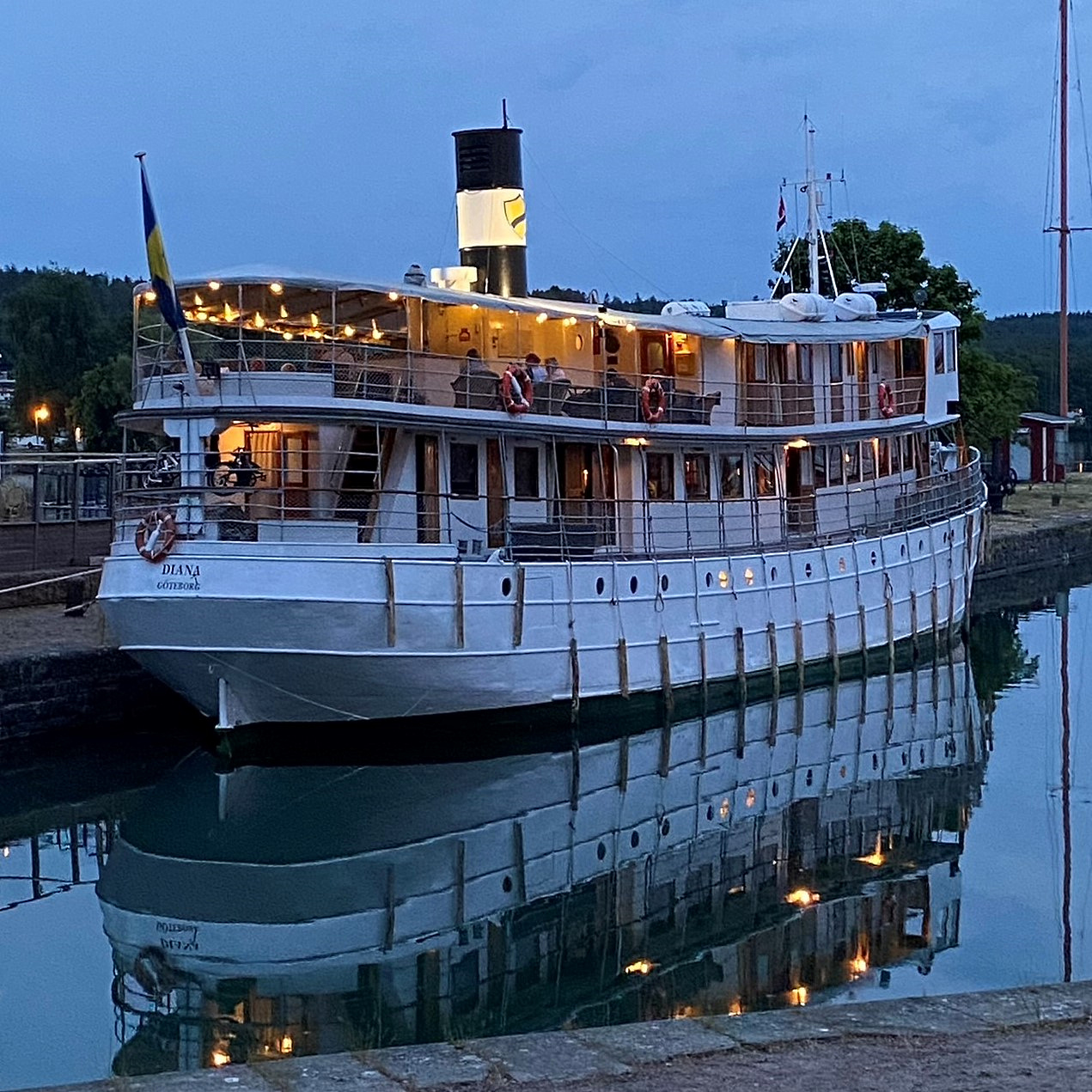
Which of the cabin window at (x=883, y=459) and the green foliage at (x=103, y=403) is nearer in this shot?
the cabin window at (x=883, y=459)

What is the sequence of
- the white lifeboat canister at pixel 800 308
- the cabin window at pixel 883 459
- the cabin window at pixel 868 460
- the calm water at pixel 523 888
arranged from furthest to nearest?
the cabin window at pixel 883 459 < the cabin window at pixel 868 460 < the white lifeboat canister at pixel 800 308 < the calm water at pixel 523 888

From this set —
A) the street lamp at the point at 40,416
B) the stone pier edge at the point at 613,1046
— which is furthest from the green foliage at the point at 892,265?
the stone pier edge at the point at 613,1046

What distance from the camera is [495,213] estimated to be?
29656 mm

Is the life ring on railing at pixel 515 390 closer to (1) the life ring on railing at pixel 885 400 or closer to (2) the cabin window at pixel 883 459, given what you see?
(1) the life ring on railing at pixel 885 400

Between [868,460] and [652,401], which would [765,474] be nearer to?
[868,460]

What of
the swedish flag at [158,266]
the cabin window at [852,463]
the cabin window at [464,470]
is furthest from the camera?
the cabin window at [852,463]

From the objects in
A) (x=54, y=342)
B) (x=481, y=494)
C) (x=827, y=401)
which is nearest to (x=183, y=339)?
(x=481, y=494)

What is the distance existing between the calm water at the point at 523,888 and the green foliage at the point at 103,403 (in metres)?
38.9

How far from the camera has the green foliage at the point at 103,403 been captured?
61.1 metres

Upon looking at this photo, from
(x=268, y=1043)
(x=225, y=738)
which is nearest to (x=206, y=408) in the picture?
(x=225, y=738)

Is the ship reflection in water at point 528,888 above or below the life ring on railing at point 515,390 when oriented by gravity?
below

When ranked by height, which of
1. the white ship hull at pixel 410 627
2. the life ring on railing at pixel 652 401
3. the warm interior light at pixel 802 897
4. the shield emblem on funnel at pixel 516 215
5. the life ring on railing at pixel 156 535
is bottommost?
the warm interior light at pixel 802 897

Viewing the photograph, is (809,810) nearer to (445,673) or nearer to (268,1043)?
(445,673)

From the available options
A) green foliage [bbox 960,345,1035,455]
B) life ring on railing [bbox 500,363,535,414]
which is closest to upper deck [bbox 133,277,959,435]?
life ring on railing [bbox 500,363,535,414]
